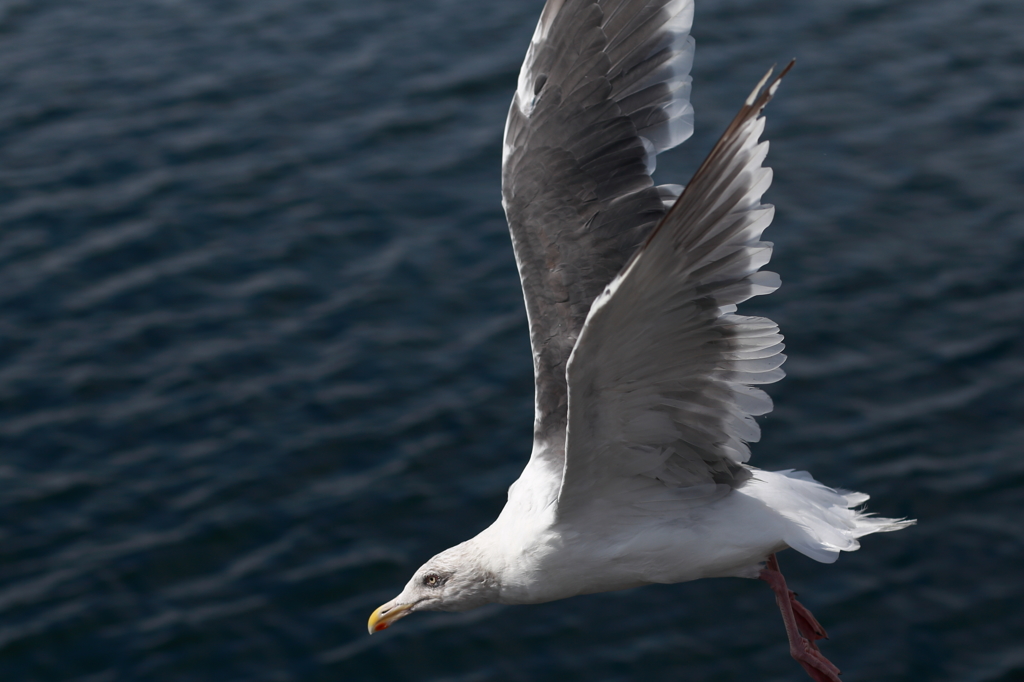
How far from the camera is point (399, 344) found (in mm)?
11875

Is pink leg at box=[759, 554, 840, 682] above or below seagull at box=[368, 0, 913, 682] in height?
below

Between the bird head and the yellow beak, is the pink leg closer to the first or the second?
the bird head

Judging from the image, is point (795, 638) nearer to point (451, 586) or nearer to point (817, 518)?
point (817, 518)

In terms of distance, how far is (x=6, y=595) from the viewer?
986 centimetres

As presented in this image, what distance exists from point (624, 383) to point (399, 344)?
21.8 ft

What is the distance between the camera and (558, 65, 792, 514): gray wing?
190 inches

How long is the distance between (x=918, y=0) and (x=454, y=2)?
633 centimetres

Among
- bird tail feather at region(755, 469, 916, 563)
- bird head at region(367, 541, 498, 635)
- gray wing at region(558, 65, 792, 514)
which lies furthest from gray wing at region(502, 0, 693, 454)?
bird tail feather at region(755, 469, 916, 563)

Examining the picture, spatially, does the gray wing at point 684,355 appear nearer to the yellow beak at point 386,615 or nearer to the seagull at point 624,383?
the seagull at point 624,383

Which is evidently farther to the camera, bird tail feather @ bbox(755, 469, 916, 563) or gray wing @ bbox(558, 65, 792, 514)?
bird tail feather @ bbox(755, 469, 916, 563)

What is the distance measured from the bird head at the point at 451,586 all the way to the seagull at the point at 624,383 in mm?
11

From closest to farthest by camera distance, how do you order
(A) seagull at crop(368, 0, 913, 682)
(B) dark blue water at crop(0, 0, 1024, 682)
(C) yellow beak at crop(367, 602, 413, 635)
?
(A) seagull at crop(368, 0, 913, 682) < (C) yellow beak at crop(367, 602, 413, 635) < (B) dark blue water at crop(0, 0, 1024, 682)

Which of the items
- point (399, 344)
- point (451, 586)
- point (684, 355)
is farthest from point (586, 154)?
point (399, 344)

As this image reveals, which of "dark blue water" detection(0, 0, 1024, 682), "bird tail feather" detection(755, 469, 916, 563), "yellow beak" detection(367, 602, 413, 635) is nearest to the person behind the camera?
"bird tail feather" detection(755, 469, 916, 563)
